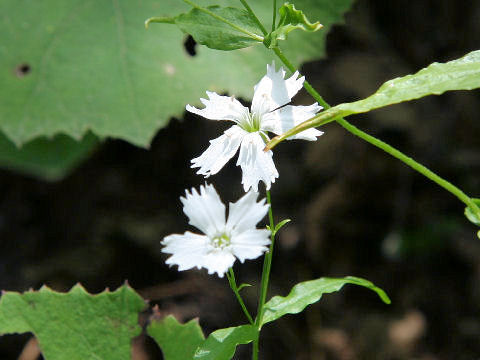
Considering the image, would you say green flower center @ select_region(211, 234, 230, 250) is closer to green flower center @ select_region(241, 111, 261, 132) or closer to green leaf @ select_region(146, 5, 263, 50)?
green flower center @ select_region(241, 111, 261, 132)

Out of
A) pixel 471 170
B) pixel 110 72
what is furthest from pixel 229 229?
pixel 471 170

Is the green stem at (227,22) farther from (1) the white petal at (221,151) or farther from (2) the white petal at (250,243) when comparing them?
(2) the white petal at (250,243)

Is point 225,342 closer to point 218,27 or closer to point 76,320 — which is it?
point 76,320

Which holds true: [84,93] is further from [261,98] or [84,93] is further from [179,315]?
[261,98]

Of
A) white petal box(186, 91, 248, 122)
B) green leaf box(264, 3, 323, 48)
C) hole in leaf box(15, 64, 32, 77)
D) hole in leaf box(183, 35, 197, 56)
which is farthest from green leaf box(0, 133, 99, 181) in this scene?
green leaf box(264, 3, 323, 48)

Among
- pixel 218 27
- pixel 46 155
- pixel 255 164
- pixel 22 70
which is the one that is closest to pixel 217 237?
pixel 255 164

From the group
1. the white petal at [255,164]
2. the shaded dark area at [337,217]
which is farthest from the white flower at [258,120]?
the shaded dark area at [337,217]
